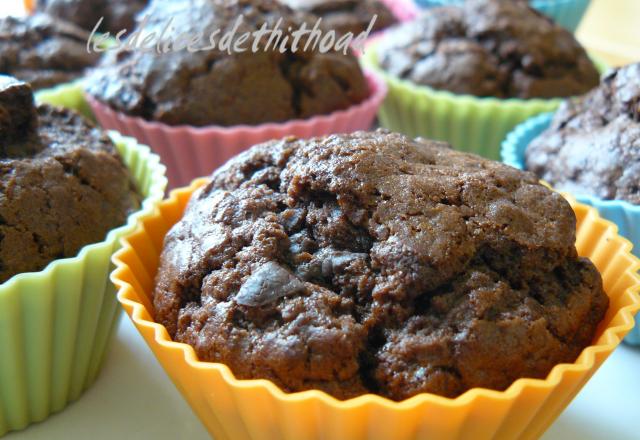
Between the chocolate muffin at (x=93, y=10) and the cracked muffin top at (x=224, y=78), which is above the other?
the cracked muffin top at (x=224, y=78)

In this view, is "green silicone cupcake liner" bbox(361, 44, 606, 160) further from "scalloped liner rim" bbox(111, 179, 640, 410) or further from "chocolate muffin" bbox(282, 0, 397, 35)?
"scalloped liner rim" bbox(111, 179, 640, 410)

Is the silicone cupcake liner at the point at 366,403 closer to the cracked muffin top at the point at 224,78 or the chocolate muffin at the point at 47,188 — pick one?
the chocolate muffin at the point at 47,188

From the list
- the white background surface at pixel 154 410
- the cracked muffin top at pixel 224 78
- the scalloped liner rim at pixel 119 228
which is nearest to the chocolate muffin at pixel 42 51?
the cracked muffin top at pixel 224 78

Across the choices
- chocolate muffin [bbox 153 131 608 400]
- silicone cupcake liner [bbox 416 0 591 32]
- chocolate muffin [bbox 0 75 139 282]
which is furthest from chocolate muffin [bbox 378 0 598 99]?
chocolate muffin [bbox 0 75 139 282]

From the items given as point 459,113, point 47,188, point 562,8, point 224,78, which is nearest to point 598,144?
point 459,113

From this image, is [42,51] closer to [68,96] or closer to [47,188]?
[68,96]
